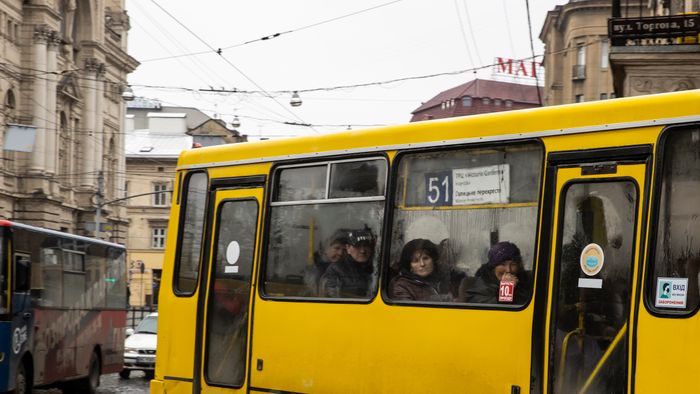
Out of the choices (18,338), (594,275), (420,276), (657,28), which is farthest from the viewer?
(18,338)

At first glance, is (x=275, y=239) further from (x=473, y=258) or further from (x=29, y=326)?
(x=29, y=326)

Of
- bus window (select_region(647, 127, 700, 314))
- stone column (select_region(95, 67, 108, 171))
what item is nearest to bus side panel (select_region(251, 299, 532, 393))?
bus window (select_region(647, 127, 700, 314))

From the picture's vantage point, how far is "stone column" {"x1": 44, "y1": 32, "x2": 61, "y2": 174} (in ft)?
184

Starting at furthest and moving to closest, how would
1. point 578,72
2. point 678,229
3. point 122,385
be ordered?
1. point 578,72
2. point 122,385
3. point 678,229

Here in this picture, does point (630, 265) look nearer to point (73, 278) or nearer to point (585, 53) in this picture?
point (73, 278)

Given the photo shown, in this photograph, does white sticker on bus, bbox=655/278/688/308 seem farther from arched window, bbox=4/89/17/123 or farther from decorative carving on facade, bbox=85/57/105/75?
decorative carving on facade, bbox=85/57/105/75

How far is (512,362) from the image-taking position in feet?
24.9

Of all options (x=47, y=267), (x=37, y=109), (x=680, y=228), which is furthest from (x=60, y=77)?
(x=680, y=228)

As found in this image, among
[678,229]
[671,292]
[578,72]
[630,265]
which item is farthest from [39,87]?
[671,292]

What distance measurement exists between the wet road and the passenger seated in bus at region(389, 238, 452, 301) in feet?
49.3

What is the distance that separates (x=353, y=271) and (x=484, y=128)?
59.8 inches

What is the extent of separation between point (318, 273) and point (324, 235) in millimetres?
291

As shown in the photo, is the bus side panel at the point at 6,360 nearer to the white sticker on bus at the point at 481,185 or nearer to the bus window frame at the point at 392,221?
the bus window frame at the point at 392,221

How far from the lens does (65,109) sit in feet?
199
